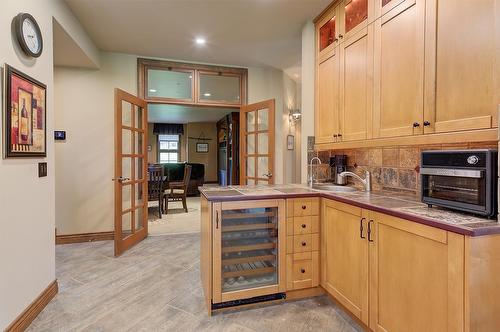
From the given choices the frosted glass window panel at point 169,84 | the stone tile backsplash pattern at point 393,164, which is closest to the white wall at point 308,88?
the stone tile backsplash pattern at point 393,164

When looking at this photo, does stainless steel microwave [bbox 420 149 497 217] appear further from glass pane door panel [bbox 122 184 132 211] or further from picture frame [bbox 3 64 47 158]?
glass pane door panel [bbox 122 184 132 211]

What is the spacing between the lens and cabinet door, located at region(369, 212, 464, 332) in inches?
46.6

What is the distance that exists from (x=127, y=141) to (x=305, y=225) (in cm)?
265

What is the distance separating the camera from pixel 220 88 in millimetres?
4398

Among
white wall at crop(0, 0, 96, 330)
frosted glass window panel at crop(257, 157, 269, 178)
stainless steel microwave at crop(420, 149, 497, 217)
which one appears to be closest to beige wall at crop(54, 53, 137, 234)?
white wall at crop(0, 0, 96, 330)

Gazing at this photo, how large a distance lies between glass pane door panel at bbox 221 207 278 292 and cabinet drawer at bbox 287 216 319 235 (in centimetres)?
16

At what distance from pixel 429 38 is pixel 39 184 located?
2900 millimetres

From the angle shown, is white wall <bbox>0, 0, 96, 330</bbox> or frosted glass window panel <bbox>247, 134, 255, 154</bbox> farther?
frosted glass window panel <bbox>247, 134, 255, 154</bbox>

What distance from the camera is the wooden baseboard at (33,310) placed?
69.4 inches

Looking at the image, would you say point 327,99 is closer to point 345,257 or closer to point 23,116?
point 345,257

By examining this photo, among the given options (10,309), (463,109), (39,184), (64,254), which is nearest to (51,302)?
(10,309)

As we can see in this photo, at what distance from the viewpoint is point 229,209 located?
2.02 metres

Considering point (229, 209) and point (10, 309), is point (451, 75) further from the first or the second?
point (10, 309)

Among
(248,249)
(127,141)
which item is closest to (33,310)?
(248,249)
